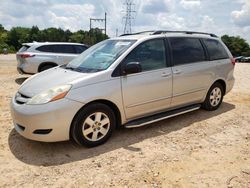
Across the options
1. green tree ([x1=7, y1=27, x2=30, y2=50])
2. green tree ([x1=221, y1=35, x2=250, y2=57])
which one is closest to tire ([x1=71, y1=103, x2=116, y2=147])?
green tree ([x1=7, y1=27, x2=30, y2=50])

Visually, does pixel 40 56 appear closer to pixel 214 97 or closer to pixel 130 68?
pixel 130 68

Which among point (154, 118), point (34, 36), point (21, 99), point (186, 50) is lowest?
point (154, 118)

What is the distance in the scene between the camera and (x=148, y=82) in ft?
14.4

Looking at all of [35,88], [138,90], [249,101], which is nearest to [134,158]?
[138,90]

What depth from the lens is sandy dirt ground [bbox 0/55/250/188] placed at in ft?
10.3

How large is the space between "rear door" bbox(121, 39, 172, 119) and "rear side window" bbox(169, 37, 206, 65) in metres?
0.28

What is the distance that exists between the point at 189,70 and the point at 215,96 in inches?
48.1

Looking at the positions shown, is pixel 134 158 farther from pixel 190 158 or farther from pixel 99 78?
pixel 99 78

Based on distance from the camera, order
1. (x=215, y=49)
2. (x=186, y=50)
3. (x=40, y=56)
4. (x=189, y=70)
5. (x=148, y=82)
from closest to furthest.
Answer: (x=148, y=82), (x=189, y=70), (x=186, y=50), (x=215, y=49), (x=40, y=56)

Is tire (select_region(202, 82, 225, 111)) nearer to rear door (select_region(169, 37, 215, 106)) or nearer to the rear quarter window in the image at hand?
rear door (select_region(169, 37, 215, 106))

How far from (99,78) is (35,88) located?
995 mm

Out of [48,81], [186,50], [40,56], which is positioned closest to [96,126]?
[48,81]

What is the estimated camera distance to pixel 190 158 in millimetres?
3689

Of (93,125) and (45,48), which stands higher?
(45,48)
